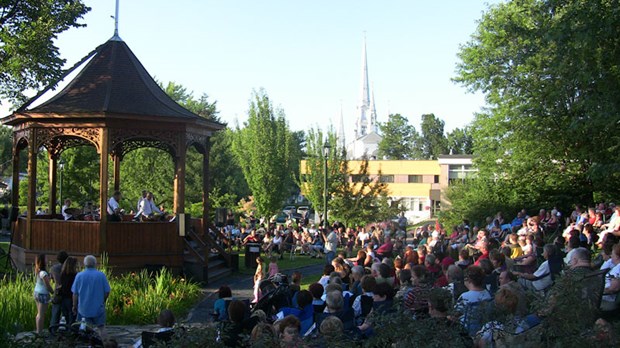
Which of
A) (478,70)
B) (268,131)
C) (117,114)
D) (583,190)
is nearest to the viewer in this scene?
(117,114)

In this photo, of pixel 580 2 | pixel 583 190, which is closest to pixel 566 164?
pixel 583 190

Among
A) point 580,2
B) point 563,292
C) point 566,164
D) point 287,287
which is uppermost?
point 580,2

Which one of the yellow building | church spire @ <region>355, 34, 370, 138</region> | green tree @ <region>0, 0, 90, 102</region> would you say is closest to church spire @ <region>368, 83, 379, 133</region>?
church spire @ <region>355, 34, 370, 138</region>

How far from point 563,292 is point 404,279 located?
14.2 ft

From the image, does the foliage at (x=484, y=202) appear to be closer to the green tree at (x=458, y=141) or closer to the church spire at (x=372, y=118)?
the green tree at (x=458, y=141)

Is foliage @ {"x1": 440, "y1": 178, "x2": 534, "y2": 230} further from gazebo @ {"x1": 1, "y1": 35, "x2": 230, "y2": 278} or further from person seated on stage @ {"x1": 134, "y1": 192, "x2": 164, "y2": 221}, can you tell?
person seated on stage @ {"x1": 134, "y1": 192, "x2": 164, "y2": 221}

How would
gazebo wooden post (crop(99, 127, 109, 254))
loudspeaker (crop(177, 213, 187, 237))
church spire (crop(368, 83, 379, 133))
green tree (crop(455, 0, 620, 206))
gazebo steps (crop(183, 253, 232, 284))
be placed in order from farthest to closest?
church spire (crop(368, 83, 379, 133)) → green tree (crop(455, 0, 620, 206)) → gazebo steps (crop(183, 253, 232, 284)) → loudspeaker (crop(177, 213, 187, 237)) → gazebo wooden post (crop(99, 127, 109, 254))

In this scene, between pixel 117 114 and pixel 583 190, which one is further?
pixel 583 190

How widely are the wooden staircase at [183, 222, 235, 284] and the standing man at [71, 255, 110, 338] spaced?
750cm

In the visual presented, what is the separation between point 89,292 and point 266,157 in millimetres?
26219

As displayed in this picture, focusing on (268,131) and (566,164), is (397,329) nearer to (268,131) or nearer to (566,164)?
(566,164)

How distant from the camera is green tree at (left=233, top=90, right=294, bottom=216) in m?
36.0

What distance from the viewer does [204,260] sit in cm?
1792

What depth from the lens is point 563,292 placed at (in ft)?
18.0
